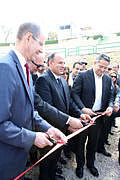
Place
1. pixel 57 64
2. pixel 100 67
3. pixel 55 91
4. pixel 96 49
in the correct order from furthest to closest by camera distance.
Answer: pixel 96 49 → pixel 100 67 → pixel 57 64 → pixel 55 91

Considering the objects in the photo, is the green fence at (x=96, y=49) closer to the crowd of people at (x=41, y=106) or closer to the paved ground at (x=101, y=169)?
the crowd of people at (x=41, y=106)

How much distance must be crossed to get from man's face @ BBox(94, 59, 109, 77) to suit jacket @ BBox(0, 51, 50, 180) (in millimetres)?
1874

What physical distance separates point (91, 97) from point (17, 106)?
75.0 inches

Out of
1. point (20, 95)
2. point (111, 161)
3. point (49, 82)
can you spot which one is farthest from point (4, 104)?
point (111, 161)

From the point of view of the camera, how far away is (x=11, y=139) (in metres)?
1.08

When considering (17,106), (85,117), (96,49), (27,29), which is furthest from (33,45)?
(96,49)

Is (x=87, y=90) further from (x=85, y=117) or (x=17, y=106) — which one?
(x=17, y=106)

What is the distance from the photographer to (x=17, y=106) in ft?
3.80

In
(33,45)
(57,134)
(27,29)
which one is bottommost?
(57,134)

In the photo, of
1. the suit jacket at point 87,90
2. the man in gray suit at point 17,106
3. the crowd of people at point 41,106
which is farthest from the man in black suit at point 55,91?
the man in gray suit at point 17,106

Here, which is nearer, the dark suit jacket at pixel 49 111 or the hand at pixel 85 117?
the dark suit jacket at pixel 49 111

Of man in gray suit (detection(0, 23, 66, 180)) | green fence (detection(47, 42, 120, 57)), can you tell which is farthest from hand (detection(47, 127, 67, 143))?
green fence (detection(47, 42, 120, 57))

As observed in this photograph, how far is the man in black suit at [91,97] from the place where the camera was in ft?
8.89

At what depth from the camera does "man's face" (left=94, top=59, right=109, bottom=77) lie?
260cm
